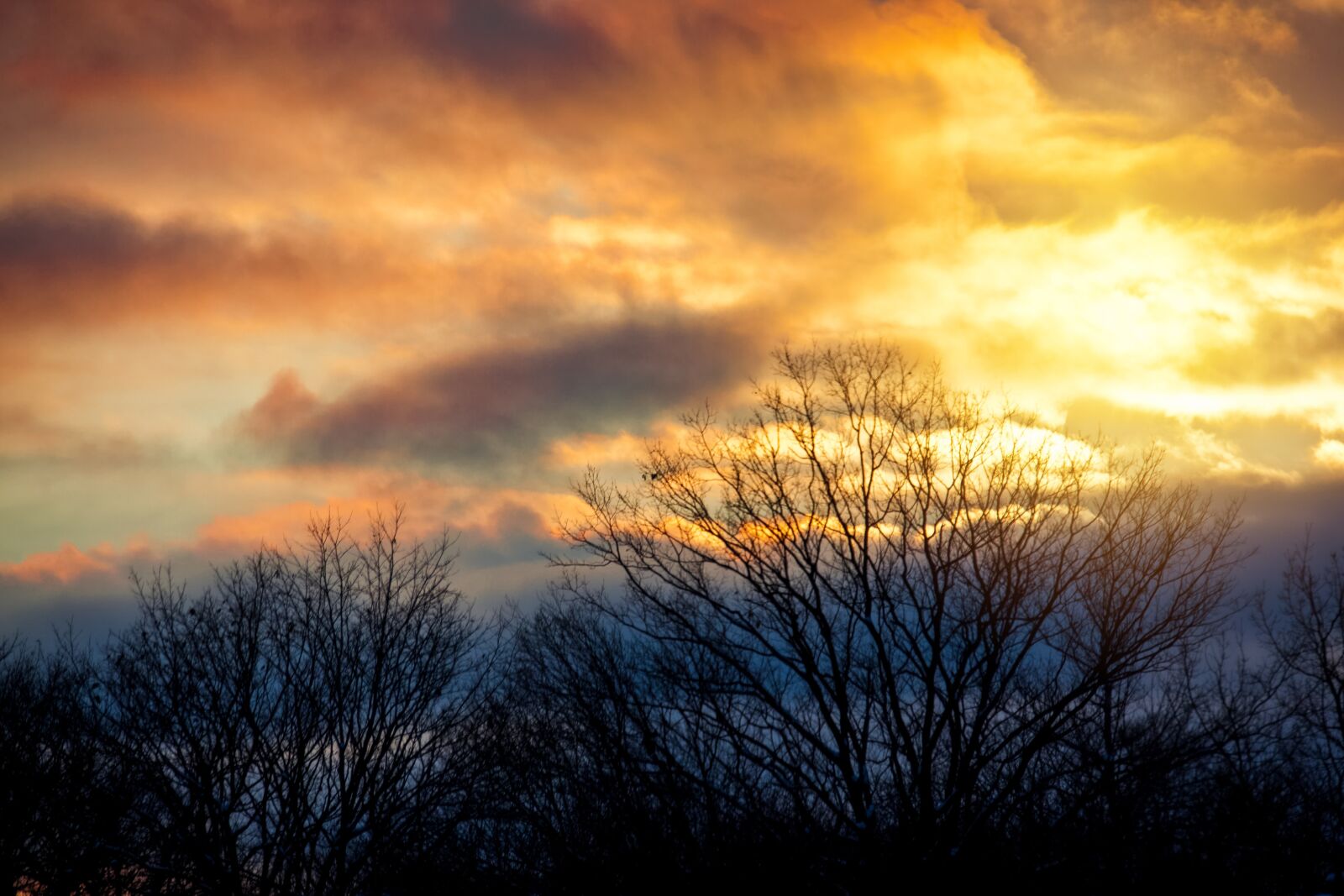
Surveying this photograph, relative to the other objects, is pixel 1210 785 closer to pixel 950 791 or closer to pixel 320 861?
pixel 950 791

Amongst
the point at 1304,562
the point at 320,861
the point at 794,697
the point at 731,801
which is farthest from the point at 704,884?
the point at 1304,562

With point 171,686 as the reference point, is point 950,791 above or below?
below

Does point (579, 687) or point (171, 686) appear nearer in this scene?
point (579, 687)

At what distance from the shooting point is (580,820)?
2481 cm

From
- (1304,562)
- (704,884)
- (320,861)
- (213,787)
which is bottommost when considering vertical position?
(704,884)

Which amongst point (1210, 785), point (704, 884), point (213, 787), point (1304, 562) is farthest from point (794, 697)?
point (1304, 562)

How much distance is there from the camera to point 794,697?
25.9 metres

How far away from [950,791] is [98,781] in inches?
948

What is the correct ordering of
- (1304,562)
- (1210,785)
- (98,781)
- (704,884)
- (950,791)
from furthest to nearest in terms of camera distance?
(1304,562)
(98,781)
(1210,785)
(704,884)
(950,791)

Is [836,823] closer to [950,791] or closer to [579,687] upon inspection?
[950,791]

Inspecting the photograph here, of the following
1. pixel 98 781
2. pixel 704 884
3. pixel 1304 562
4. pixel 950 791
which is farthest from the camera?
pixel 1304 562

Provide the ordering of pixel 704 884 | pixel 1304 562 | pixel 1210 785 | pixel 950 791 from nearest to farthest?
→ pixel 950 791
pixel 704 884
pixel 1210 785
pixel 1304 562

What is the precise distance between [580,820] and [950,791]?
934 cm

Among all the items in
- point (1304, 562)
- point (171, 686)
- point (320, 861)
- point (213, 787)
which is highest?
point (1304, 562)
